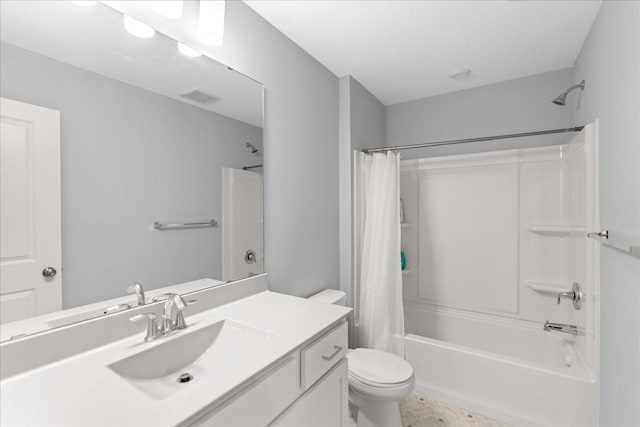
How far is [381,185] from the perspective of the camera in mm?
2336

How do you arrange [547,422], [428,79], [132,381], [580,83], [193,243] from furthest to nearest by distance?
[428,79] < [580,83] < [547,422] < [193,243] < [132,381]

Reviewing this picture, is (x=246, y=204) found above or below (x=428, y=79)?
below

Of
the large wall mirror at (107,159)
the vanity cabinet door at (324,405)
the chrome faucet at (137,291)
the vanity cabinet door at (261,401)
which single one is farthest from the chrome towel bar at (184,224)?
the vanity cabinet door at (324,405)

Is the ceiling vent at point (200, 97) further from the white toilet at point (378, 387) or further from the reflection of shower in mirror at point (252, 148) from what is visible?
the white toilet at point (378, 387)

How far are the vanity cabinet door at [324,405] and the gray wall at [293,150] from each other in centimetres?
66

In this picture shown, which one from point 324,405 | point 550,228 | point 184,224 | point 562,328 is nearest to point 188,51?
point 184,224

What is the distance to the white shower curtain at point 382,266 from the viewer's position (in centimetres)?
225

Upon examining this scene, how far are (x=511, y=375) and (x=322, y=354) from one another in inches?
56.0

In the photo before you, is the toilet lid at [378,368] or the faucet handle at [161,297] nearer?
the faucet handle at [161,297]

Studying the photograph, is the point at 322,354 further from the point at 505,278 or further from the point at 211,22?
the point at 505,278

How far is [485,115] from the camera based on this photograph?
8.55ft

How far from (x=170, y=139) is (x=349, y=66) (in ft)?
4.92

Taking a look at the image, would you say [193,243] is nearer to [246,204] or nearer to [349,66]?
[246,204]

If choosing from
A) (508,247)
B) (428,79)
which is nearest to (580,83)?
(428,79)
